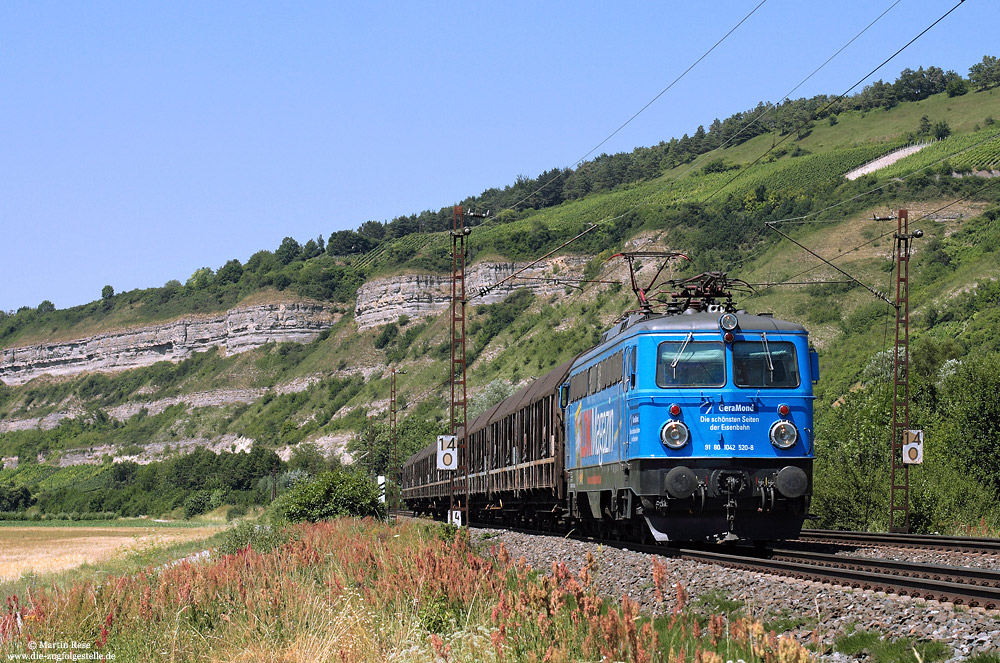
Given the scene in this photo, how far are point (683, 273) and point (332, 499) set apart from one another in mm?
91573

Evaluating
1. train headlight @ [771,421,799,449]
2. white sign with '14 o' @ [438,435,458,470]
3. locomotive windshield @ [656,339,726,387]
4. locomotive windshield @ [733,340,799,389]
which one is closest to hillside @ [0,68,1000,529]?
white sign with '14 o' @ [438,435,458,470]

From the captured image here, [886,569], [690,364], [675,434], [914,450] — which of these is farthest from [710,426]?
[914,450]

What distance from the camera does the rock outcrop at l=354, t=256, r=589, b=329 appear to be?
164500 mm

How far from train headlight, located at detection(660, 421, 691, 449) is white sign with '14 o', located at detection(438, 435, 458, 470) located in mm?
10849

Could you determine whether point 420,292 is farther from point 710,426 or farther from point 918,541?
point 710,426

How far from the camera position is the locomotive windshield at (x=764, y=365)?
18.4 m

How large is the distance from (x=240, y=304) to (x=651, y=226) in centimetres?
8493

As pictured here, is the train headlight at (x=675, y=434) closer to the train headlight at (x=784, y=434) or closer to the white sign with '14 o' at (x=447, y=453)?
the train headlight at (x=784, y=434)

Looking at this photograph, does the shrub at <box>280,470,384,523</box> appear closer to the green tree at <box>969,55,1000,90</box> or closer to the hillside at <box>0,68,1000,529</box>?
the hillside at <box>0,68,1000,529</box>

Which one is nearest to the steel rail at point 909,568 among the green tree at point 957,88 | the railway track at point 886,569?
the railway track at point 886,569

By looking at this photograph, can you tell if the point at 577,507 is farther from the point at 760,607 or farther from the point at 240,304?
the point at 240,304

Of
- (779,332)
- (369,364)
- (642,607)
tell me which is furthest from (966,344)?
(369,364)

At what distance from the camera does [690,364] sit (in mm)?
18438

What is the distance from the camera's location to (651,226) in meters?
152
